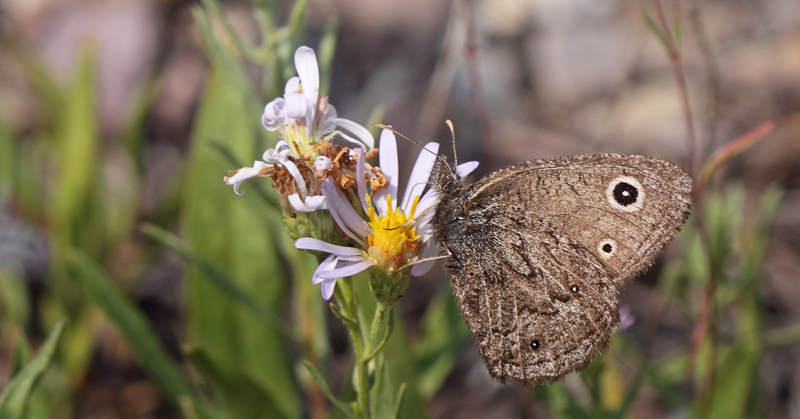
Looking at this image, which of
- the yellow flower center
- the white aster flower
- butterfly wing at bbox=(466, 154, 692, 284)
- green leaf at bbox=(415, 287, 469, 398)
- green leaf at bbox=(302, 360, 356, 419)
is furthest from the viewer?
green leaf at bbox=(415, 287, 469, 398)

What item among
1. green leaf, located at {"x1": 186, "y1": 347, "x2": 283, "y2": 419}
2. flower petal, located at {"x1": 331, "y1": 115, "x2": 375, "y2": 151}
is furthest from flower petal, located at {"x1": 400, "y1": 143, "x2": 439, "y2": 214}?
green leaf, located at {"x1": 186, "y1": 347, "x2": 283, "y2": 419}

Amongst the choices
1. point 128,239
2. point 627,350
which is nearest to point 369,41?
point 128,239

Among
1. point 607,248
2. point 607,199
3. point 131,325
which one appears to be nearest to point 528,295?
point 607,248

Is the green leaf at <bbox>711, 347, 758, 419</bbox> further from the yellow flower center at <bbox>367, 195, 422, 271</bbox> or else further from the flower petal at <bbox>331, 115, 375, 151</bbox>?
the flower petal at <bbox>331, 115, 375, 151</bbox>

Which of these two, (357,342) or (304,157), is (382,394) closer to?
(357,342)

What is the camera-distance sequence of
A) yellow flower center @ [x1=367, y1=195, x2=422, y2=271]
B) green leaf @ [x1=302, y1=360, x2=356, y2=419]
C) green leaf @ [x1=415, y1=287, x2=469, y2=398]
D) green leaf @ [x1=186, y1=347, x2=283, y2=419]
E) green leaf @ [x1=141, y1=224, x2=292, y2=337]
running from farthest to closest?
green leaf @ [x1=415, y1=287, x2=469, y2=398] < green leaf @ [x1=186, y1=347, x2=283, y2=419] < green leaf @ [x1=141, y1=224, x2=292, y2=337] < yellow flower center @ [x1=367, y1=195, x2=422, y2=271] < green leaf @ [x1=302, y1=360, x2=356, y2=419]

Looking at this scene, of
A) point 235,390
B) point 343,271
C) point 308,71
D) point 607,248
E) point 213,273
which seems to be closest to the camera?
point 343,271
